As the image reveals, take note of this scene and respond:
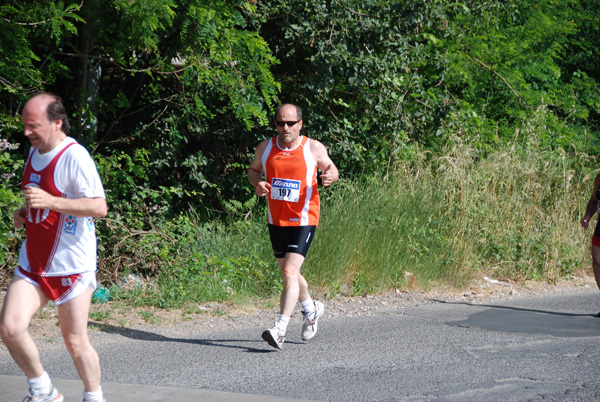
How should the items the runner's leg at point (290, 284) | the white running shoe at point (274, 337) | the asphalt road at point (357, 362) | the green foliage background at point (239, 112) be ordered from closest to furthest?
1. the asphalt road at point (357, 362)
2. the white running shoe at point (274, 337)
3. the runner's leg at point (290, 284)
4. the green foliage background at point (239, 112)

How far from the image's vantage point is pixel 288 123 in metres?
6.05

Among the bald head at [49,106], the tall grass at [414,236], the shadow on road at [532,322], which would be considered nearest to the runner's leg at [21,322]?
the bald head at [49,106]

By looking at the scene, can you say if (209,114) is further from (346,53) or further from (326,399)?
(326,399)

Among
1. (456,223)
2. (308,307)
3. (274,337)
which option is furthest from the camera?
(456,223)

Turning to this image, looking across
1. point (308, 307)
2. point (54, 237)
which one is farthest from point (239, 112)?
point (54, 237)

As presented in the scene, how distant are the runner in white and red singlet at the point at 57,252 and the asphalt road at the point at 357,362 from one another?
68 cm

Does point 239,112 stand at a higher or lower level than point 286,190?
higher

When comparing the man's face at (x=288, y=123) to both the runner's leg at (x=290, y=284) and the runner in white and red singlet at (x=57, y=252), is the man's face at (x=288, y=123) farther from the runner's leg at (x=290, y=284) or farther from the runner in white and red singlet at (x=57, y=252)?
the runner in white and red singlet at (x=57, y=252)

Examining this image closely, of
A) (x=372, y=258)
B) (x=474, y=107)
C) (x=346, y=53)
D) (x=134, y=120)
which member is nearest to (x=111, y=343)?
(x=372, y=258)

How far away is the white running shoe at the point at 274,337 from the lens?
18.8ft

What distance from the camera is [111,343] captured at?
20.0ft

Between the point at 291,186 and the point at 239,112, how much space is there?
331cm

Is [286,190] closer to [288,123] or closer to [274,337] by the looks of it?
[288,123]

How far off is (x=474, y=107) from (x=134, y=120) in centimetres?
786
